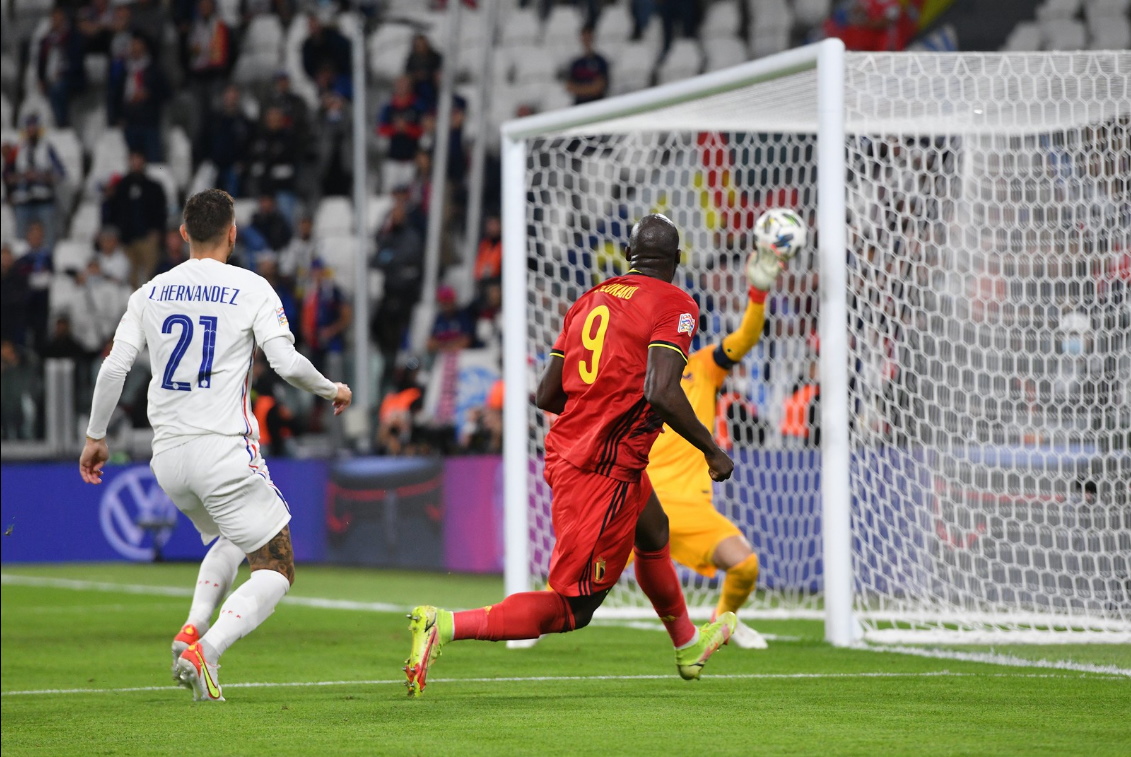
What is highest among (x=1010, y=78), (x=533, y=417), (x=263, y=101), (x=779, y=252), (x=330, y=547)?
(x=263, y=101)

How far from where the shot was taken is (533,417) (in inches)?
483

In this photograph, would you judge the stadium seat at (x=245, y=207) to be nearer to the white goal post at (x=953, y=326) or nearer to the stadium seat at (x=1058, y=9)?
the stadium seat at (x=1058, y=9)

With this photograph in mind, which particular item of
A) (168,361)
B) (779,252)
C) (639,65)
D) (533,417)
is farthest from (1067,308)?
(639,65)

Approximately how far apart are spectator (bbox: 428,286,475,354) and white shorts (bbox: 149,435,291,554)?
37.8 feet

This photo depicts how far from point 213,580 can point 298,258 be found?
13.6 meters

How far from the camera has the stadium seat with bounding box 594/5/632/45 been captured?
2069cm

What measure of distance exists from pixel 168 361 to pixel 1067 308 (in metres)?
5.22

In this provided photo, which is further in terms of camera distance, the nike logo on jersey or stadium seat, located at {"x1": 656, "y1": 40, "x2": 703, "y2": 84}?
stadium seat, located at {"x1": 656, "y1": 40, "x2": 703, "y2": 84}

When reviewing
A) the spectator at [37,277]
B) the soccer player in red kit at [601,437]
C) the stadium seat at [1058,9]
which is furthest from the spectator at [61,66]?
the soccer player in red kit at [601,437]

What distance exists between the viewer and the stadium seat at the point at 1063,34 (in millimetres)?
18172

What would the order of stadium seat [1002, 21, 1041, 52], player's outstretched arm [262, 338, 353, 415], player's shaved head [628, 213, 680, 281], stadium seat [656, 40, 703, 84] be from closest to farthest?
player's outstretched arm [262, 338, 353, 415], player's shaved head [628, 213, 680, 281], stadium seat [1002, 21, 1041, 52], stadium seat [656, 40, 703, 84]

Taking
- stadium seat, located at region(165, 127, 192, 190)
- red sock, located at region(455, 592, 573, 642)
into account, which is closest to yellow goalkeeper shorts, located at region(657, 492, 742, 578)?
red sock, located at region(455, 592, 573, 642)

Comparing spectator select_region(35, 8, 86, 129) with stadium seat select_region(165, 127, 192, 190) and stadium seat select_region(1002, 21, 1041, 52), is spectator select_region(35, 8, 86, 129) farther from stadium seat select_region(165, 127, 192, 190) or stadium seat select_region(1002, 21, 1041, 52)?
stadium seat select_region(1002, 21, 1041, 52)

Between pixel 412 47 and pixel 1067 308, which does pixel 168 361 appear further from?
pixel 412 47
